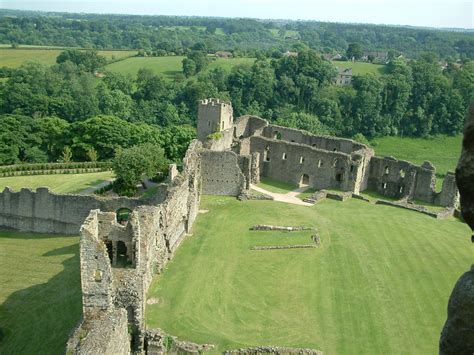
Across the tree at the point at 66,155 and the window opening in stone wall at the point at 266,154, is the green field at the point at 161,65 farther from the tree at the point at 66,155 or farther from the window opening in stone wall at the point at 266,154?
the window opening in stone wall at the point at 266,154

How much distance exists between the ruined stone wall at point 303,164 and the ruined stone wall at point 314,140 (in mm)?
4445

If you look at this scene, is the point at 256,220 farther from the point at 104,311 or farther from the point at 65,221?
the point at 104,311

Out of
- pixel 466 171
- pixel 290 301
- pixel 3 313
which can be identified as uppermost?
pixel 466 171

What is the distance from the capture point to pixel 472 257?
32.0 metres

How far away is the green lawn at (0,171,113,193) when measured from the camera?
1825 inches

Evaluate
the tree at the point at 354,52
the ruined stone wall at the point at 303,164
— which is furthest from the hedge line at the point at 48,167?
the tree at the point at 354,52

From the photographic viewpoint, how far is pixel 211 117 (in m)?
49.2

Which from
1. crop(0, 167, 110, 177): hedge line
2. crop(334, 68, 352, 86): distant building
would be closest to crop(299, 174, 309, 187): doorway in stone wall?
crop(0, 167, 110, 177): hedge line

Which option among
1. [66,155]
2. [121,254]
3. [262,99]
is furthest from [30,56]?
[121,254]

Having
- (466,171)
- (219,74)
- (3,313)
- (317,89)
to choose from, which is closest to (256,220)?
(3,313)

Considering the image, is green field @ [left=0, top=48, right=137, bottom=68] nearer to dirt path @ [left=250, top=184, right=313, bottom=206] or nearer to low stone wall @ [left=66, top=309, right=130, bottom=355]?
dirt path @ [left=250, top=184, right=313, bottom=206]

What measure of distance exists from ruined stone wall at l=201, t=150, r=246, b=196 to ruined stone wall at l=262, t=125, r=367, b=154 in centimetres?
1182

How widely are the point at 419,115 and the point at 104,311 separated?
73.5m

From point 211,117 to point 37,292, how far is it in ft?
81.7
